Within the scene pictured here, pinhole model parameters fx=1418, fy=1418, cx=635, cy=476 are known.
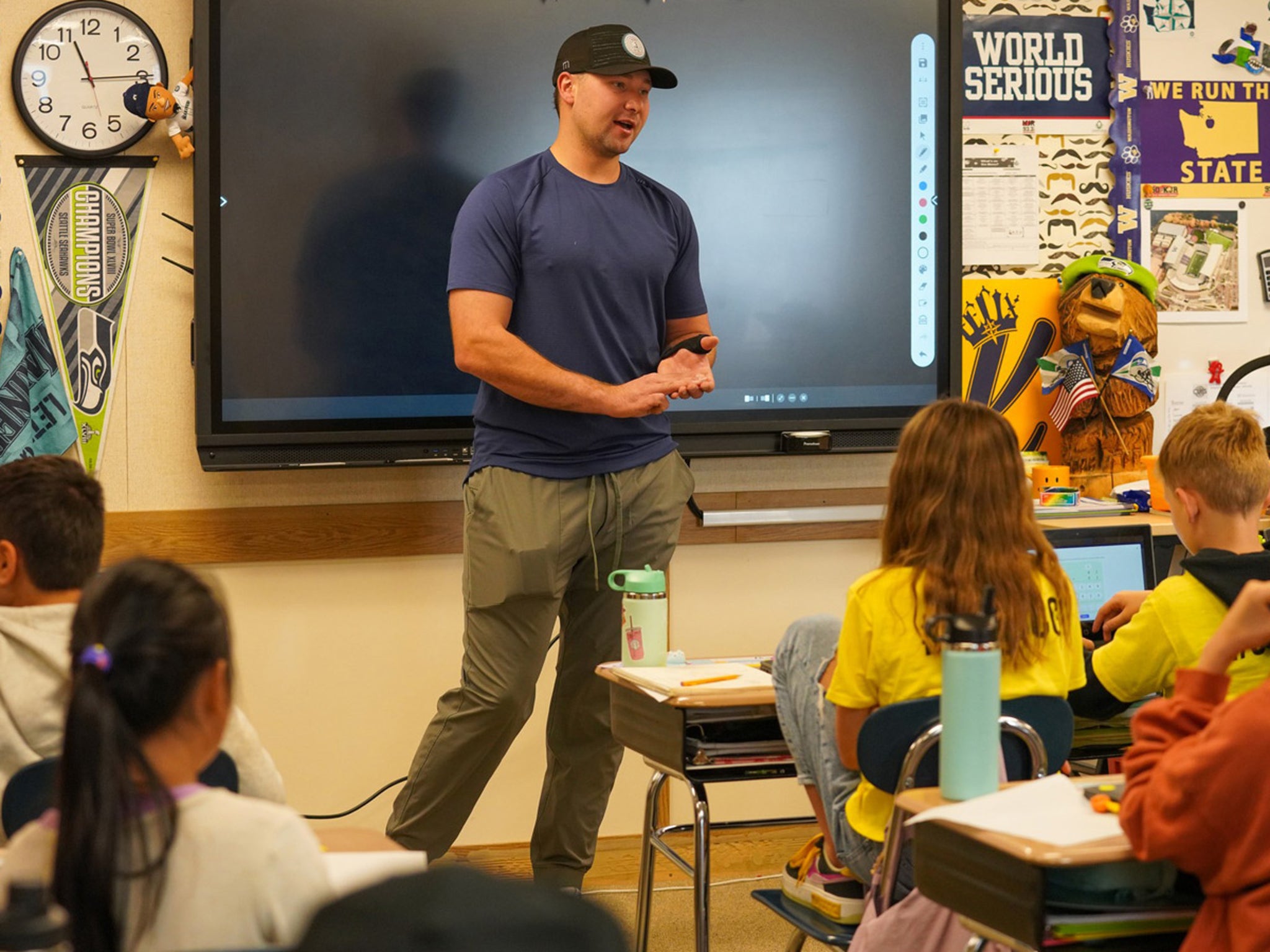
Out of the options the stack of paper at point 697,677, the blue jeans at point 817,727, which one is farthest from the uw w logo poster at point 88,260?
the blue jeans at point 817,727

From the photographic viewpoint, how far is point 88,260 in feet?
11.5

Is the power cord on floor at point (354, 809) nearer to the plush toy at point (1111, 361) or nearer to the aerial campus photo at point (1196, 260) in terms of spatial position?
the plush toy at point (1111, 361)

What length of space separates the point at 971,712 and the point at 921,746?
240 millimetres

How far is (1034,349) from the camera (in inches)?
165

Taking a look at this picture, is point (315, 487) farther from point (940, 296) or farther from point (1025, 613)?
point (1025, 613)

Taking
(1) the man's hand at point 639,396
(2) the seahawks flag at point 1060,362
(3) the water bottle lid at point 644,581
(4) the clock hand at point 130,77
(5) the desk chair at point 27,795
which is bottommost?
(5) the desk chair at point 27,795

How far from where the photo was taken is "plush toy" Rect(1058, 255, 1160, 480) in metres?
4.00

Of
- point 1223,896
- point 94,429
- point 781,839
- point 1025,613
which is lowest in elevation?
point 781,839

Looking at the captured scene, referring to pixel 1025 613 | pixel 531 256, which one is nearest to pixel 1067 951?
pixel 1025 613

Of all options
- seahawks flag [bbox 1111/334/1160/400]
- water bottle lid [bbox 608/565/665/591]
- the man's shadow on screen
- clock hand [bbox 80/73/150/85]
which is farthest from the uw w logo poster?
seahawks flag [bbox 1111/334/1160/400]

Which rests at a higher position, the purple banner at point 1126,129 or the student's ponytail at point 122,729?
the purple banner at point 1126,129

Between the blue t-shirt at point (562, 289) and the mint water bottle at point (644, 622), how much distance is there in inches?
20.0

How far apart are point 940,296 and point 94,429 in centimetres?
→ 228

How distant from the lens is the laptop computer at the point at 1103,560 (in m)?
3.30
